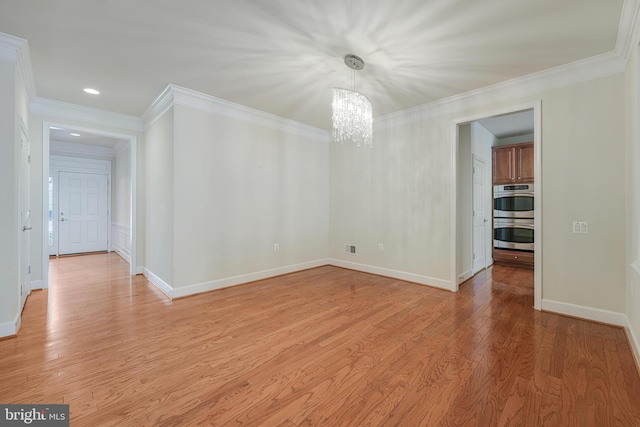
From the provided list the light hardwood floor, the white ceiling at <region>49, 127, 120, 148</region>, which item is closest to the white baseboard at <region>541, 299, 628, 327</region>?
the light hardwood floor

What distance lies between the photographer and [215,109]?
3.94 metres

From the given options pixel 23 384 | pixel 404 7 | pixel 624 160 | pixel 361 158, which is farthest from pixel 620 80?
pixel 23 384

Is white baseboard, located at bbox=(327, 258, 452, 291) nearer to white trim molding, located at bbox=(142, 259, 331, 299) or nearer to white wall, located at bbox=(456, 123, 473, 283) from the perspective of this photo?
white wall, located at bbox=(456, 123, 473, 283)

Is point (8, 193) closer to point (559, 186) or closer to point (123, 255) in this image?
point (123, 255)

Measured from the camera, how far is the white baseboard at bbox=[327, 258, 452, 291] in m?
4.02

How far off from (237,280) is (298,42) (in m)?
3.28

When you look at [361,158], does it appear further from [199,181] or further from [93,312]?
[93,312]

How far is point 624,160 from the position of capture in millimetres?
2723

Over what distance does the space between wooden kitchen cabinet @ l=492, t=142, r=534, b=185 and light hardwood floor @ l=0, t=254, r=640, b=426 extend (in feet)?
9.24

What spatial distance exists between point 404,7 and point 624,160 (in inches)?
105

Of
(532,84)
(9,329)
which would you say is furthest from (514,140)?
(9,329)

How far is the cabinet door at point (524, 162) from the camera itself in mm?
5297

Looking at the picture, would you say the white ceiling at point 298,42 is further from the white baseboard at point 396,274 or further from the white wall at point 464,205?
the white baseboard at point 396,274

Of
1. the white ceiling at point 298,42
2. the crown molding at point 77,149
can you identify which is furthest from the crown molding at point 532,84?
the crown molding at point 77,149
